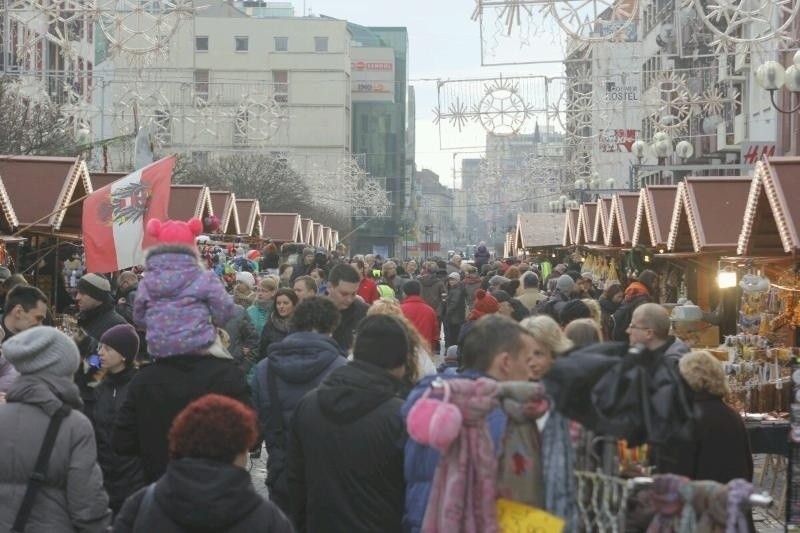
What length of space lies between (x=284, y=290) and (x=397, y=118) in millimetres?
120737

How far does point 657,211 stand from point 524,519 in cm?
1999

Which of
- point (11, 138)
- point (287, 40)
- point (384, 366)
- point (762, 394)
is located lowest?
point (762, 394)

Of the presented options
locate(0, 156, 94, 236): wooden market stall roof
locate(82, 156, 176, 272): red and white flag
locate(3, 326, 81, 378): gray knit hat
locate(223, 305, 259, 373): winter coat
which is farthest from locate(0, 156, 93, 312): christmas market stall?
locate(3, 326, 81, 378): gray knit hat

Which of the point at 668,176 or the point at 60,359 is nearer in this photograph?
the point at 60,359

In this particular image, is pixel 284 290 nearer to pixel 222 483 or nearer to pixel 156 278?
pixel 156 278

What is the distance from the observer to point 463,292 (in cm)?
2234

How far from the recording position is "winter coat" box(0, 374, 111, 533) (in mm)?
6113

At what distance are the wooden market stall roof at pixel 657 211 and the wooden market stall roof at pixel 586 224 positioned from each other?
1049 centimetres

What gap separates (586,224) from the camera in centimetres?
3678

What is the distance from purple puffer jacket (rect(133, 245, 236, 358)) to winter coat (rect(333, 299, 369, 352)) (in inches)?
170

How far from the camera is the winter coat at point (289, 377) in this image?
793 cm

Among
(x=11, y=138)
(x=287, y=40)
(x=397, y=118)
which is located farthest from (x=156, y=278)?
(x=397, y=118)

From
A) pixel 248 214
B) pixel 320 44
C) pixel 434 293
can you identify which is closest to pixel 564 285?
pixel 434 293

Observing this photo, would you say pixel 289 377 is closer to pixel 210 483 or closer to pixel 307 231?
pixel 210 483
